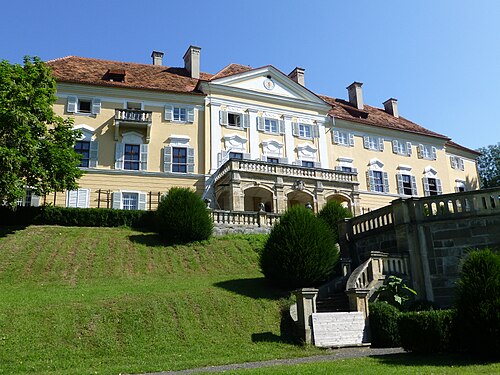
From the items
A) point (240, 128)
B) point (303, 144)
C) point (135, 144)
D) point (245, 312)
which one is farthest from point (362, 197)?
point (245, 312)

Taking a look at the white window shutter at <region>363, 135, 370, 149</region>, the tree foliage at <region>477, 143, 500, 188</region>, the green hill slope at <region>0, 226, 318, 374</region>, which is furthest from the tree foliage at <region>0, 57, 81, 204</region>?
the tree foliage at <region>477, 143, 500, 188</region>

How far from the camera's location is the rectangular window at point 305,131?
3672 cm

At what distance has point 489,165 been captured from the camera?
59094 mm

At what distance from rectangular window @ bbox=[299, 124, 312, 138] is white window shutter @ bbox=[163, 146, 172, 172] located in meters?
10.3

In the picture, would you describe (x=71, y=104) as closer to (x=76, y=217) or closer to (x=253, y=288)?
(x=76, y=217)

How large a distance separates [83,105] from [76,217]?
33.6 feet

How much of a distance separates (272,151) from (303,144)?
9.23 feet

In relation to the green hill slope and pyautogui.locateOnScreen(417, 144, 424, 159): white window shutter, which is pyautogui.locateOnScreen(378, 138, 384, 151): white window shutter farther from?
the green hill slope

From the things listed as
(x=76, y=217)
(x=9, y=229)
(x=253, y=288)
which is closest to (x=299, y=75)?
(x=76, y=217)

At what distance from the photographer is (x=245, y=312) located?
47.1 feet

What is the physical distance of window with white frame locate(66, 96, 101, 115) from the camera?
3147 cm

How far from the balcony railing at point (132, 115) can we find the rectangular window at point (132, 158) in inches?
70.9

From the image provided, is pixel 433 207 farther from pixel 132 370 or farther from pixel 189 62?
pixel 189 62

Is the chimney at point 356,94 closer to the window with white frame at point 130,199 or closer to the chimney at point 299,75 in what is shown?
the chimney at point 299,75
